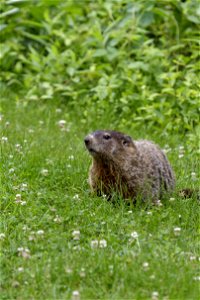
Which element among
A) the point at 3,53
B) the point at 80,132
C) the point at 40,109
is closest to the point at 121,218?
the point at 80,132

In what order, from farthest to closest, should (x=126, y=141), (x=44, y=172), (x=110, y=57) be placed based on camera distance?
1. (x=110, y=57)
2. (x=44, y=172)
3. (x=126, y=141)

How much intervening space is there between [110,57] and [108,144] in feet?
11.4

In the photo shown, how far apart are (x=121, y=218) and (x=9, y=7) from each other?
18.5ft

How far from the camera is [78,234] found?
5590 millimetres

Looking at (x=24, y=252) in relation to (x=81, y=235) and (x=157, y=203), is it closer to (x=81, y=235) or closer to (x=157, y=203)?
(x=81, y=235)

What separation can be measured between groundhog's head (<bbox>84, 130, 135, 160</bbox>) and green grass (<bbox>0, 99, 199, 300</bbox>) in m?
0.36

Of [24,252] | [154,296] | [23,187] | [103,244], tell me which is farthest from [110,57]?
[154,296]

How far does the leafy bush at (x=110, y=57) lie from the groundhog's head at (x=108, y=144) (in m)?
2.31

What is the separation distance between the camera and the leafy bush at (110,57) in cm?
938

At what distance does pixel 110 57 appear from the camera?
999cm

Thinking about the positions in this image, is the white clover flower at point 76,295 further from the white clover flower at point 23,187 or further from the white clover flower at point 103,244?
the white clover flower at point 23,187

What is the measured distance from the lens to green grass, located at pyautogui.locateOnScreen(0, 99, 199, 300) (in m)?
4.88

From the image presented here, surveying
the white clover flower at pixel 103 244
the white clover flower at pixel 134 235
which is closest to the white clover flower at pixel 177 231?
the white clover flower at pixel 134 235

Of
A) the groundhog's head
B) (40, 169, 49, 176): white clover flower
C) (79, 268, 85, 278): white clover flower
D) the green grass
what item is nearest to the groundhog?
the groundhog's head
